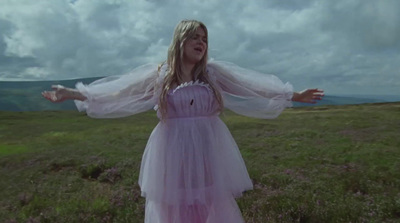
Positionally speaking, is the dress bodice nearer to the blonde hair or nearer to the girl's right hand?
the blonde hair

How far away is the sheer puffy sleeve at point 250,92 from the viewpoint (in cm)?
455

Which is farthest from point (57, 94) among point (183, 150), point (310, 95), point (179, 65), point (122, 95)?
point (310, 95)

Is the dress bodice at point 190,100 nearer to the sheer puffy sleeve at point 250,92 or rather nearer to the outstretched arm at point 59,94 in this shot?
the sheer puffy sleeve at point 250,92

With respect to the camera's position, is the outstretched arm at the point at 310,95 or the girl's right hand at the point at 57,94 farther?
the outstretched arm at the point at 310,95

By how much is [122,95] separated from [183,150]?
1131 millimetres

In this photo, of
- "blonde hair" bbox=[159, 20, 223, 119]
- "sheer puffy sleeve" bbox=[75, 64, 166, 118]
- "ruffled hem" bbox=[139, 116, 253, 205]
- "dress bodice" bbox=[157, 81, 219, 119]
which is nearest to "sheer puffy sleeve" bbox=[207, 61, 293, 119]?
"blonde hair" bbox=[159, 20, 223, 119]

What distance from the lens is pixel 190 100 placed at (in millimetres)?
4023

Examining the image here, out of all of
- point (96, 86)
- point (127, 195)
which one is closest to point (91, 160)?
point (127, 195)

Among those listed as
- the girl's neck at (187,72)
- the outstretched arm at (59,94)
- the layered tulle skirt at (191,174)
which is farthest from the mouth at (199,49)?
the outstretched arm at (59,94)

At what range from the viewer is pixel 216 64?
178 inches

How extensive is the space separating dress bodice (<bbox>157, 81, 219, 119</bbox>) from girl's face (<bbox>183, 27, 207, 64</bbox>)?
33cm

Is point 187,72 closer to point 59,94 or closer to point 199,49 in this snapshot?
point 199,49

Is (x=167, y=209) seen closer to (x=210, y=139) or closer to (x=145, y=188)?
(x=145, y=188)

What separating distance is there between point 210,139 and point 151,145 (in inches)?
30.6
